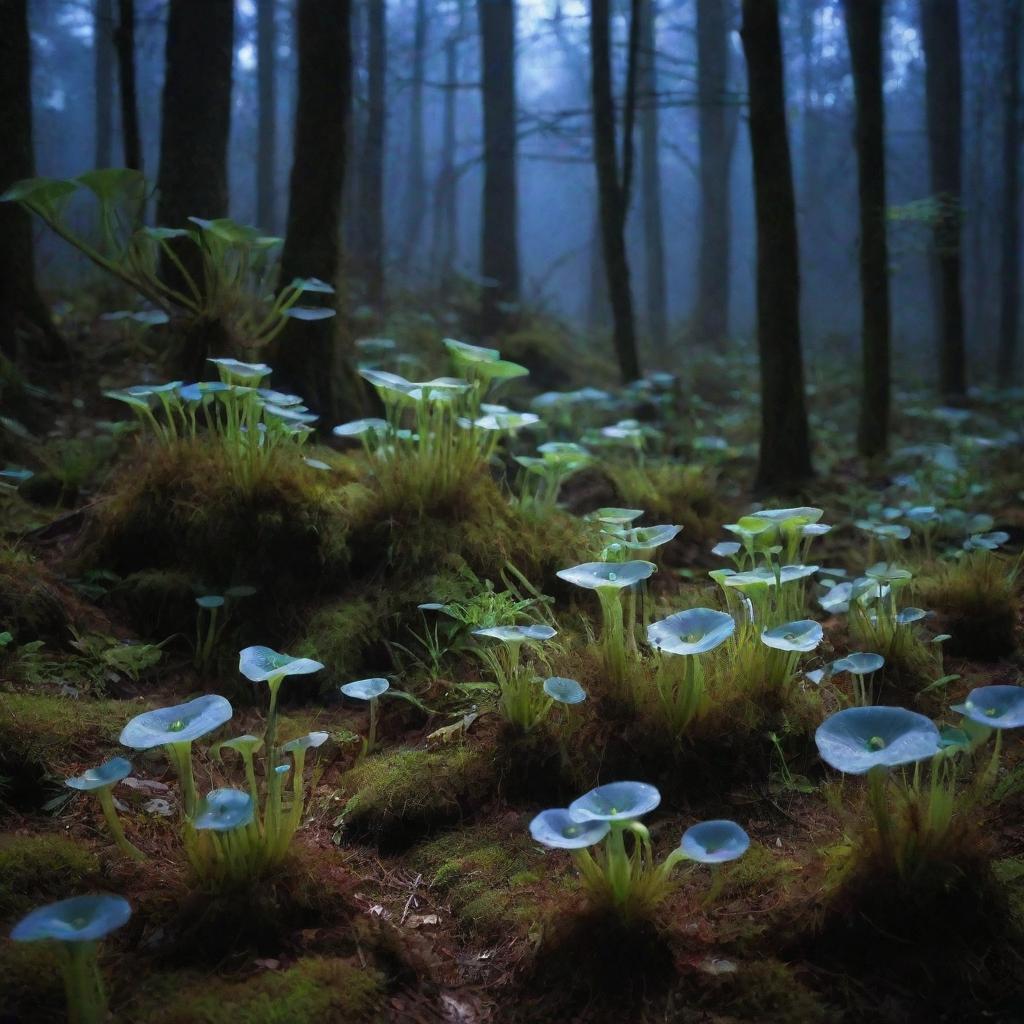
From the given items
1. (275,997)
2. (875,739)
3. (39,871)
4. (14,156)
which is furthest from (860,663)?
(14,156)

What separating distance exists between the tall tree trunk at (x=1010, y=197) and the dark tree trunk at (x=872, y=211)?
8.40 meters

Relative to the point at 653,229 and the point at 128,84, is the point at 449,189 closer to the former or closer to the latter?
the point at 653,229

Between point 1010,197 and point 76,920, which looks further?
point 1010,197

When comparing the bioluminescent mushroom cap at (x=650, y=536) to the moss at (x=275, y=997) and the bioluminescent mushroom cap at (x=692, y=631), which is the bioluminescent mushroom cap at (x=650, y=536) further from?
the moss at (x=275, y=997)

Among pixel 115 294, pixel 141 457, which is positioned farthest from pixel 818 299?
pixel 141 457

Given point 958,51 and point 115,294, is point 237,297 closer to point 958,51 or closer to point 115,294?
point 115,294

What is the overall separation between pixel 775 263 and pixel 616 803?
14.6 feet

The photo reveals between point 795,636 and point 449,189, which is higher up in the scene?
point 449,189

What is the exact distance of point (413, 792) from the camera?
2449mm

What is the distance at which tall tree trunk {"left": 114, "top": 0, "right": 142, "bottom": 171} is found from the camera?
16.6 feet

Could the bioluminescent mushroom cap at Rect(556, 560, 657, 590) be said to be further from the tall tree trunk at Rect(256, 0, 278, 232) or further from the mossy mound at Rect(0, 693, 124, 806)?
the tall tree trunk at Rect(256, 0, 278, 232)

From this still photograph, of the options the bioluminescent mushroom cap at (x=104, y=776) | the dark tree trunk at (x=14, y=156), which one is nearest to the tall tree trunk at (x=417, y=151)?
the dark tree trunk at (x=14, y=156)

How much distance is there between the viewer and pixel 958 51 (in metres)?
11.3

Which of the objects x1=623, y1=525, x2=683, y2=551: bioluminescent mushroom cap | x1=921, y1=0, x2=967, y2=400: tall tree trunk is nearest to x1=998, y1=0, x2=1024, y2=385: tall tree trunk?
x1=921, y1=0, x2=967, y2=400: tall tree trunk
